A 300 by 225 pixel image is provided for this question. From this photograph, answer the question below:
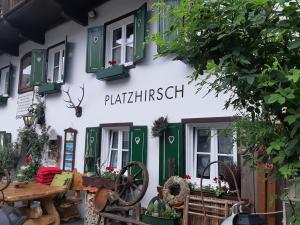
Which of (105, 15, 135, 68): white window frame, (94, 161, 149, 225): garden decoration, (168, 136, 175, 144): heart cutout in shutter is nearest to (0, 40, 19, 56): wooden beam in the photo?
(105, 15, 135, 68): white window frame

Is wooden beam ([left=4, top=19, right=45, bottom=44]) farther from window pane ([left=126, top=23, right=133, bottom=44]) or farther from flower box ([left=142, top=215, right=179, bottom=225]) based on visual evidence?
flower box ([left=142, top=215, right=179, bottom=225])

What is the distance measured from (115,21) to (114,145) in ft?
9.06

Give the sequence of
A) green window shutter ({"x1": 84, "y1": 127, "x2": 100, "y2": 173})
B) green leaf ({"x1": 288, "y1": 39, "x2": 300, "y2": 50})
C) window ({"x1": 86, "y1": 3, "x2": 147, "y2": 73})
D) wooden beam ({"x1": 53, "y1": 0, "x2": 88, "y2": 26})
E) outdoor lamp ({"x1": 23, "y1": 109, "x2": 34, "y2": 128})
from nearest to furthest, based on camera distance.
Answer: green leaf ({"x1": 288, "y1": 39, "x2": 300, "y2": 50}), window ({"x1": 86, "y1": 3, "x2": 147, "y2": 73}), green window shutter ({"x1": 84, "y1": 127, "x2": 100, "y2": 173}), wooden beam ({"x1": 53, "y1": 0, "x2": 88, "y2": 26}), outdoor lamp ({"x1": 23, "y1": 109, "x2": 34, "y2": 128})

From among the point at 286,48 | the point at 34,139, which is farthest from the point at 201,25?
the point at 34,139

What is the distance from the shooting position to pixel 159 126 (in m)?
6.34

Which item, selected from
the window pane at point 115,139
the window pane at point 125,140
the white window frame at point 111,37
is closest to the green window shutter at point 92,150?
the window pane at point 115,139

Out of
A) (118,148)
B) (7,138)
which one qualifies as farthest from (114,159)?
(7,138)

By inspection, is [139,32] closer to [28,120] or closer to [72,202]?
[72,202]

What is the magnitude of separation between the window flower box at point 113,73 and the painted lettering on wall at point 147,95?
0.37 m

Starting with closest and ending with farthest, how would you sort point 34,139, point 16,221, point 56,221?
point 16,221
point 56,221
point 34,139

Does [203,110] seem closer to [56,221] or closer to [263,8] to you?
[56,221]

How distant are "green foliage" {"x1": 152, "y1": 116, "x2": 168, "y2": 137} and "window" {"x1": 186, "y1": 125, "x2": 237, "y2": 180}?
0.44 metres

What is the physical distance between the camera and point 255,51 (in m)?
2.15

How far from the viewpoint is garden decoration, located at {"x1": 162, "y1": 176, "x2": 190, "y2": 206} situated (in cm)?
553
